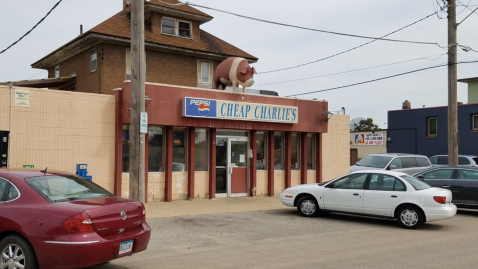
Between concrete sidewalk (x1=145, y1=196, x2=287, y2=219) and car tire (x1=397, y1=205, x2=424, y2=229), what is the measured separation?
443 cm

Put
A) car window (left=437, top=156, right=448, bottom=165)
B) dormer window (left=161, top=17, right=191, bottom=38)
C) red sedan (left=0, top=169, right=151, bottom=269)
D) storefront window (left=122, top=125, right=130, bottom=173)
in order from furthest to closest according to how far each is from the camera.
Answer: car window (left=437, top=156, right=448, bottom=165)
dormer window (left=161, top=17, right=191, bottom=38)
storefront window (left=122, top=125, right=130, bottom=173)
red sedan (left=0, top=169, right=151, bottom=269)

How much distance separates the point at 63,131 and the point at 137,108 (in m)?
3.85

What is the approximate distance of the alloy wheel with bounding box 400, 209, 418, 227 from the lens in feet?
38.5

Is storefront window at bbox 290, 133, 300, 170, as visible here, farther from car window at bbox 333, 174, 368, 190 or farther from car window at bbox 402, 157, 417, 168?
car window at bbox 333, 174, 368, 190

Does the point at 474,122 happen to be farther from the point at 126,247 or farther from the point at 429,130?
the point at 126,247

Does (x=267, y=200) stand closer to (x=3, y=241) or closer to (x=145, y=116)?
(x=145, y=116)

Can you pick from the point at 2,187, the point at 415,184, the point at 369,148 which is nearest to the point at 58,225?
the point at 2,187

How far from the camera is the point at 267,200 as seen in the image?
1706cm

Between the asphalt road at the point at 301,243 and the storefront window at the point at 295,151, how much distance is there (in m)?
5.73

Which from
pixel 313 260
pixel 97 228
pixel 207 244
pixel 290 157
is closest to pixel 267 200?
pixel 290 157

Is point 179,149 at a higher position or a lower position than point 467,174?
higher

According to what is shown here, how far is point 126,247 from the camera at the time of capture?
659 cm

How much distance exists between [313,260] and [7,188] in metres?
4.81

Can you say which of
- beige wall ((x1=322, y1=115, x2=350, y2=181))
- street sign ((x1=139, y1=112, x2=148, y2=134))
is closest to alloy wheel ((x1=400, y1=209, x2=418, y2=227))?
street sign ((x1=139, y1=112, x2=148, y2=134))
